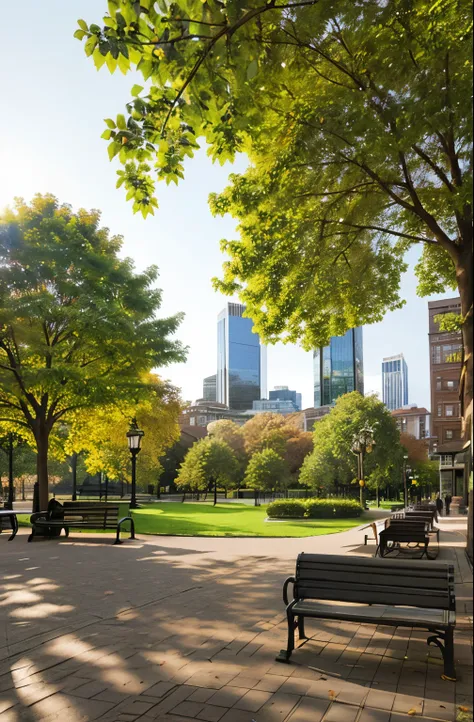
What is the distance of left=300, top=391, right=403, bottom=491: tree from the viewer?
58312mm

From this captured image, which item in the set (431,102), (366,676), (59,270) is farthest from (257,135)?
(59,270)

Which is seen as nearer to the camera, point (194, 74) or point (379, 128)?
point (194, 74)

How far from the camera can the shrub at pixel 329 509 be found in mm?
30156

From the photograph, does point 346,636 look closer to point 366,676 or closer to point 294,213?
point 366,676

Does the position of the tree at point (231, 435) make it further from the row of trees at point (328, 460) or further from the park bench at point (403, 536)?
the park bench at point (403, 536)

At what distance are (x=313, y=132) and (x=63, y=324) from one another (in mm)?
13853

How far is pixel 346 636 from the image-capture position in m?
6.35

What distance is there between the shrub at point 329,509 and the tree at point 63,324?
12381mm

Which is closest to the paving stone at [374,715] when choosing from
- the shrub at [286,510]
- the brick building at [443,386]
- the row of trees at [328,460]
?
the shrub at [286,510]

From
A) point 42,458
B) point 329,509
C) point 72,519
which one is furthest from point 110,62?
point 329,509

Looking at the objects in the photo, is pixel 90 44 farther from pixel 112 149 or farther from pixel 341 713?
pixel 341 713

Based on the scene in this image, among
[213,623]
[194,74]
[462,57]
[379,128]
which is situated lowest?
[213,623]

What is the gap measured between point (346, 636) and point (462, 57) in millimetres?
8013

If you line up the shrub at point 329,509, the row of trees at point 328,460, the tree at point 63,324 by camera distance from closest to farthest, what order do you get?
the tree at point 63,324, the shrub at point 329,509, the row of trees at point 328,460
